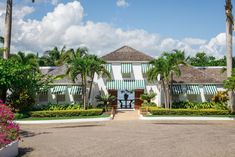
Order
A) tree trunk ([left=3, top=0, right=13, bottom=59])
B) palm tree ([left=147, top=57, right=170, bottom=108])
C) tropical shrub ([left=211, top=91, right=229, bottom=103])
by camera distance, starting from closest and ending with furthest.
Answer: tree trunk ([left=3, top=0, right=13, bottom=59]) < palm tree ([left=147, top=57, right=170, bottom=108]) < tropical shrub ([left=211, top=91, right=229, bottom=103])

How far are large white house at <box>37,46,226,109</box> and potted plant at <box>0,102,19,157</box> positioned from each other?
28.2 m

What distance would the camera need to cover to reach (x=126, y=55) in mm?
53000

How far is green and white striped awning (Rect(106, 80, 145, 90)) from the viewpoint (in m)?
51.2

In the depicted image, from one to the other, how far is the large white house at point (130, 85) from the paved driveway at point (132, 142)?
2028cm

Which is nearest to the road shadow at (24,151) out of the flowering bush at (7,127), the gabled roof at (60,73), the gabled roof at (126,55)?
the flowering bush at (7,127)

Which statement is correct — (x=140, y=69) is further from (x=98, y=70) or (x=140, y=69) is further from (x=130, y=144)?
(x=130, y=144)

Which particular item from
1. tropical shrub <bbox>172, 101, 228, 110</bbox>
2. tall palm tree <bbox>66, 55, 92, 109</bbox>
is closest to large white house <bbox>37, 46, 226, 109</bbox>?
tropical shrub <bbox>172, 101, 228, 110</bbox>

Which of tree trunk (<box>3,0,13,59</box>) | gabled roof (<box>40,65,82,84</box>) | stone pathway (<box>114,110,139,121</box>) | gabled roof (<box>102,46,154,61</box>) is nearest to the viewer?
stone pathway (<box>114,110,139,121</box>)

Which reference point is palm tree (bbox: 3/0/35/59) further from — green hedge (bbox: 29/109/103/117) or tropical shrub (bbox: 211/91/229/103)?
tropical shrub (bbox: 211/91/229/103)

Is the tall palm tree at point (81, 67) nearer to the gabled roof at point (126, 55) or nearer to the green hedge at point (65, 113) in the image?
the green hedge at point (65, 113)

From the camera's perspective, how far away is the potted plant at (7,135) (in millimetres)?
16981

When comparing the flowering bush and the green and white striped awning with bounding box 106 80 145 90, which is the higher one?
the green and white striped awning with bounding box 106 80 145 90

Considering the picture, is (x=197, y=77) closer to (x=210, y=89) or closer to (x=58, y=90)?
(x=210, y=89)

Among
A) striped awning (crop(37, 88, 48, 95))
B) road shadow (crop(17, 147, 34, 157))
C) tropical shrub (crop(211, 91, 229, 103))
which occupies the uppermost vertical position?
striped awning (crop(37, 88, 48, 95))
